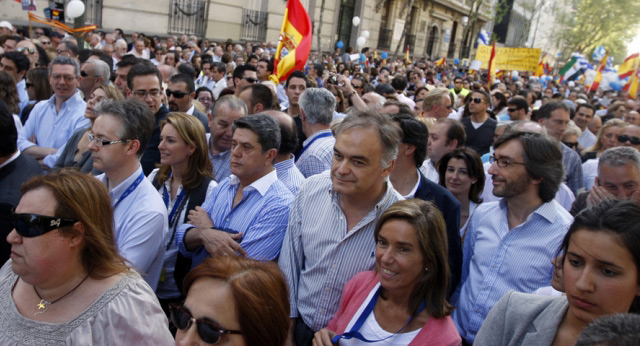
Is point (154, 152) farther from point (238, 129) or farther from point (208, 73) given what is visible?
point (208, 73)

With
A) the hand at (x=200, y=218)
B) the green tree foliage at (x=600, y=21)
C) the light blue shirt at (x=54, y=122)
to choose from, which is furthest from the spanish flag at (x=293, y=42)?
the green tree foliage at (x=600, y=21)

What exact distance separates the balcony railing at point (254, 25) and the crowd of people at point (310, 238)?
747 inches

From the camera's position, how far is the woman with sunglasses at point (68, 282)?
2.04m

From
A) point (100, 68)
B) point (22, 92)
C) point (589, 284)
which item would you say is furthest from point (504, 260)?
point (22, 92)

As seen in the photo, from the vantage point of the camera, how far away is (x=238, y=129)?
3371 millimetres

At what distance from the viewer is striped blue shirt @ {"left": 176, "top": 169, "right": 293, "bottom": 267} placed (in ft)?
10.0

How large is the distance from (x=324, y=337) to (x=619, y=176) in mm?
2557

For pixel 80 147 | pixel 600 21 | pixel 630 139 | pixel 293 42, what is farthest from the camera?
pixel 600 21

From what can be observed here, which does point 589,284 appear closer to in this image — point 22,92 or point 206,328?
point 206,328

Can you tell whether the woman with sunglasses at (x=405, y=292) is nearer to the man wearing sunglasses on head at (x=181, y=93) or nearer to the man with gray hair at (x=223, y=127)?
the man with gray hair at (x=223, y=127)

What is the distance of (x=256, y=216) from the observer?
10.2 feet

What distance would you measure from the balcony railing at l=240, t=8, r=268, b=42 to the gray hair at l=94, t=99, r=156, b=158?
20132 mm

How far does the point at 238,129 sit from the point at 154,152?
1.40 meters

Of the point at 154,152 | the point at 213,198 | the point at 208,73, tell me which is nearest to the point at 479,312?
the point at 213,198
